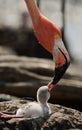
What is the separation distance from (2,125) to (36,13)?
977 mm

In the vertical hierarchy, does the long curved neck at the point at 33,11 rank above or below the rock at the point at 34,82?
above

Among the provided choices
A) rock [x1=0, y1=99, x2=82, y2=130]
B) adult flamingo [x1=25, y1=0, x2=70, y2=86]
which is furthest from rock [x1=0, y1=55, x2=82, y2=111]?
adult flamingo [x1=25, y1=0, x2=70, y2=86]

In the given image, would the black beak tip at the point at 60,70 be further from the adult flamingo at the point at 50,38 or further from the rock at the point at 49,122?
the rock at the point at 49,122

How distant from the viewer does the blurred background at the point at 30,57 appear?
10594mm

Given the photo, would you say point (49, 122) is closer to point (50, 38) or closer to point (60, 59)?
point (60, 59)

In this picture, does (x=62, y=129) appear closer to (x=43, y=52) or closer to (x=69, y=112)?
(x=69, y=112)

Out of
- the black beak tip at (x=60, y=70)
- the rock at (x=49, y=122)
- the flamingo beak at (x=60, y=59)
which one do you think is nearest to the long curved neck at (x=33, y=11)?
the flamingo beak at (x=60, y=59)

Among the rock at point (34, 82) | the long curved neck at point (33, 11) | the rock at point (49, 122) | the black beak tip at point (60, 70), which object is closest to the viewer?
the rock at point (49, 122)

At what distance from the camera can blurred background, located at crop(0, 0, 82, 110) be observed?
10.6m

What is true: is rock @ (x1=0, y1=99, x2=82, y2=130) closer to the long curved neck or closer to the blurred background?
the long curved neck

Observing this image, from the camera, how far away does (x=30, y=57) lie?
13.1 meters

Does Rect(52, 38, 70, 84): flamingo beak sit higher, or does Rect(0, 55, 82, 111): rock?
Rect(52, 38, 70, 84): flamingo beak

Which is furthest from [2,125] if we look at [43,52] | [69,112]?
[43,52]

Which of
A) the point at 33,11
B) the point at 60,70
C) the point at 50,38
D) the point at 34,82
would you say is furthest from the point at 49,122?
the point at 34,82
